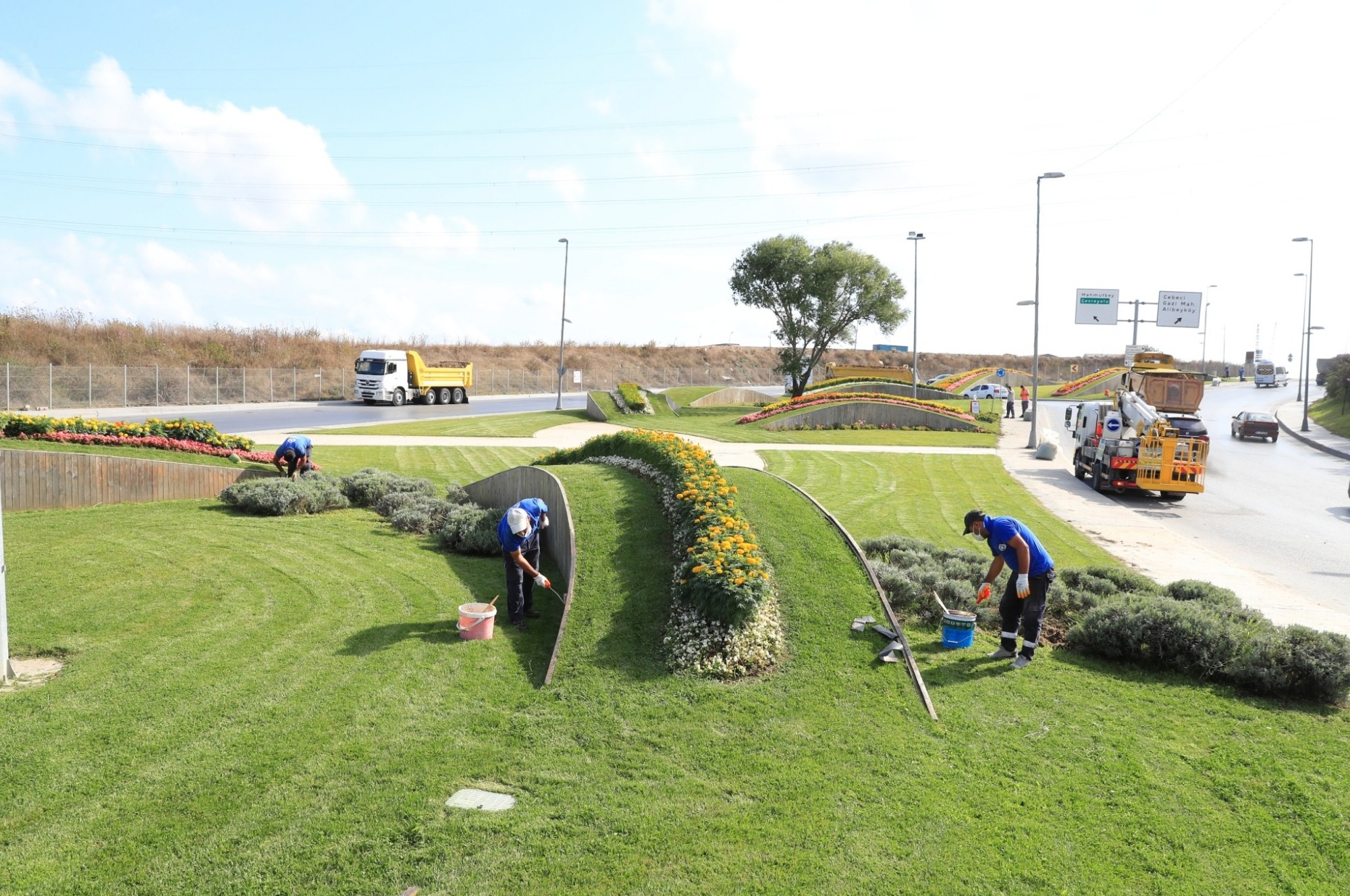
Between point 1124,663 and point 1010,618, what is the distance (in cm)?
130

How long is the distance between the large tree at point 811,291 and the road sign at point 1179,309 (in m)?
14.4

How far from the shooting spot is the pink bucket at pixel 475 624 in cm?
928

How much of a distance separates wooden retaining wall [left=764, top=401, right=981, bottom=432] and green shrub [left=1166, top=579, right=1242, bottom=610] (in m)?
26.1

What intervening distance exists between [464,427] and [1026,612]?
26150mm

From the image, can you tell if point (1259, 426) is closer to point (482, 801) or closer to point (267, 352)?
point (482, 801)

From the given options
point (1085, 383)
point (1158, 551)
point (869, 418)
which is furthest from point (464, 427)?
point (1085, 383)

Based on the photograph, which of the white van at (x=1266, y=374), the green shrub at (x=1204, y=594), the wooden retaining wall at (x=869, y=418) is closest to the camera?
the green shrub at (x=1204, y=594)

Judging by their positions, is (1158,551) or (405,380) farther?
(405,380)

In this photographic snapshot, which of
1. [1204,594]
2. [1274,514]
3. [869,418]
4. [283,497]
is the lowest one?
[1274,514]

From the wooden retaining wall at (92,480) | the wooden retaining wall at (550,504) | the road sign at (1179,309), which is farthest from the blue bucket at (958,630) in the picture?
the road sign at (1179,309)

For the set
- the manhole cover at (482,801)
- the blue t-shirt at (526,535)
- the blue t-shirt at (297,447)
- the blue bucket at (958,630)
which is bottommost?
the manhole cover at (482,801)

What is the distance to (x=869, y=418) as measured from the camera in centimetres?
3812

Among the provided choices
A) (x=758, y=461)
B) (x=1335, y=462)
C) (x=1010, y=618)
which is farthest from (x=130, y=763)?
(x=1335, y=462)

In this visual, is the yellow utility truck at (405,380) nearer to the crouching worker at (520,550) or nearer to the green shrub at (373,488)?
the green shrub at (373,488)
